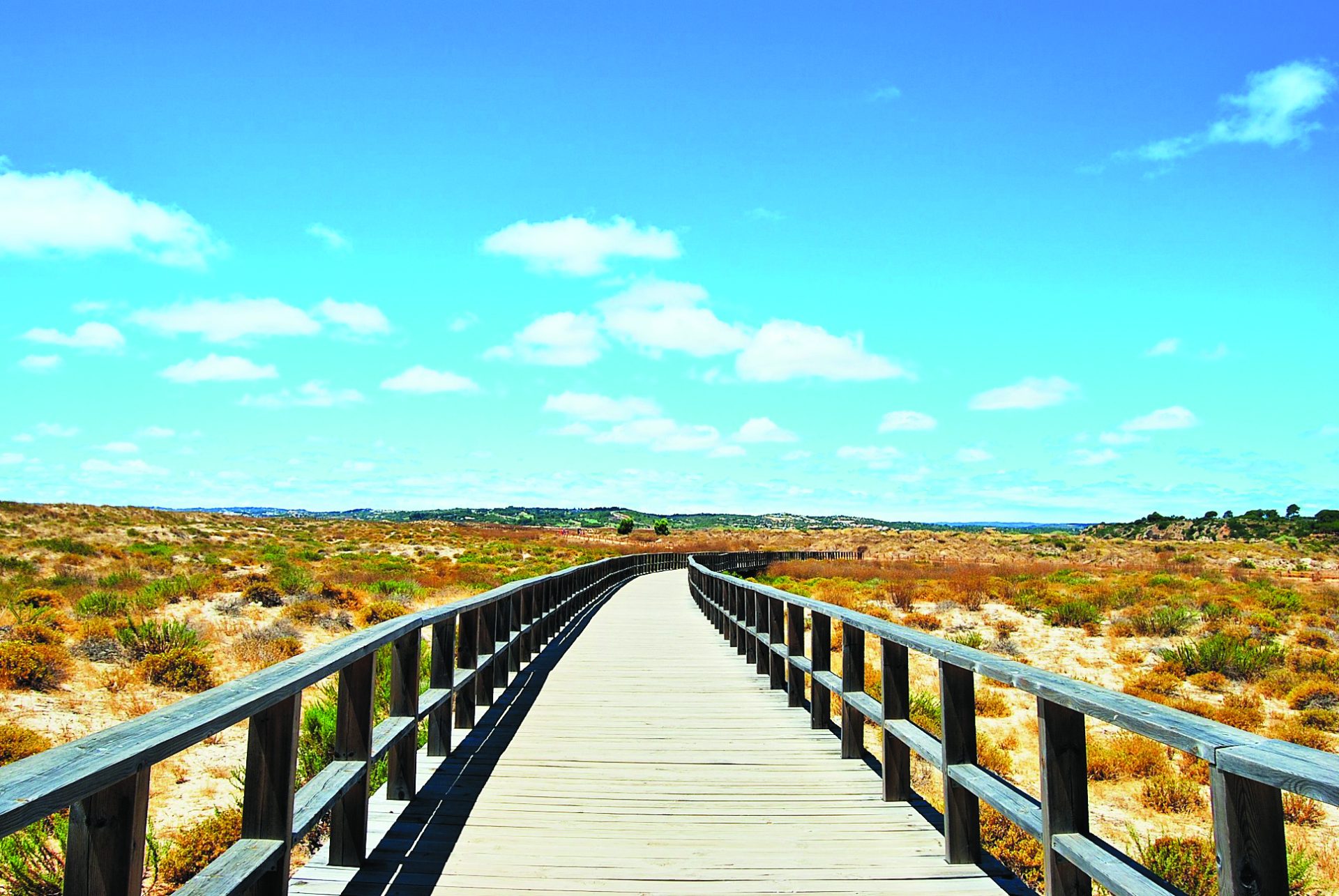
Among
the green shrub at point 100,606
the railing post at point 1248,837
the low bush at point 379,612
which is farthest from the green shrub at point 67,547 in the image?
the railing post at point 1248,837

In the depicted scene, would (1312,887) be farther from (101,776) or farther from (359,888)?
(101,776)

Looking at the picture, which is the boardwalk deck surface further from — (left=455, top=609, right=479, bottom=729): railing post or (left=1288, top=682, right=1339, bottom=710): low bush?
(left=1288, top=682, right=1339, bottom=710): low bush

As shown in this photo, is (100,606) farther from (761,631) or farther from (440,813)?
(440,813)

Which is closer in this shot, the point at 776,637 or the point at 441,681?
the point at 441,681

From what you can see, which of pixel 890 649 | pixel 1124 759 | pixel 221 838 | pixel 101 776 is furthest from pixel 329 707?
pixel 1124 759

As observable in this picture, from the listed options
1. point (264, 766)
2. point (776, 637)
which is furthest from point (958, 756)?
point (776, 637)

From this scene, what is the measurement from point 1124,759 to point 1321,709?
14.8 feet

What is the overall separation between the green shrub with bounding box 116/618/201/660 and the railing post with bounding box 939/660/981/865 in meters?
12.0

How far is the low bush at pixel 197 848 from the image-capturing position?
5.66m

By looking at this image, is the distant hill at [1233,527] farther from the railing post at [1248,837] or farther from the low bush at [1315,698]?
the railing post at [1248,837]

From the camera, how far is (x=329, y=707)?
8.97 meters

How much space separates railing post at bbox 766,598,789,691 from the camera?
29.6 ft

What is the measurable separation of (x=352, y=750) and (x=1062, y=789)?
3.07 m

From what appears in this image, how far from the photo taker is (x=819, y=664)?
7.00m
